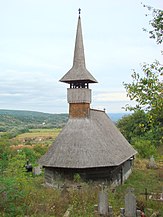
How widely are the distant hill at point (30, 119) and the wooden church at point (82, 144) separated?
82.5 m

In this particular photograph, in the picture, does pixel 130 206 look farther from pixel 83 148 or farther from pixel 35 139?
pixel 35 139

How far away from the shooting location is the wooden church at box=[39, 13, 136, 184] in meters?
16.0

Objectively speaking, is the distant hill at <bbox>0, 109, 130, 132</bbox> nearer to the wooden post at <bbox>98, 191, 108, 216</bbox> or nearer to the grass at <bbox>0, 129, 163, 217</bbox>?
the grass at <bbox>0, 129, 163, 217</bbox>

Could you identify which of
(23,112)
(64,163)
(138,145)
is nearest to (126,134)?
(138,145)

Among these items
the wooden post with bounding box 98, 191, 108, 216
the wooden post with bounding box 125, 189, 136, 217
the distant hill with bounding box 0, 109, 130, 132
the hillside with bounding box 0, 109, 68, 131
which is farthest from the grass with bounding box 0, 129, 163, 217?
the hillside with bounding box 0, 109, 68, 131

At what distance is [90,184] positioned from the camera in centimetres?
1584

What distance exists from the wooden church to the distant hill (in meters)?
82.5

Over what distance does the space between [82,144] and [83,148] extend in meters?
0.32

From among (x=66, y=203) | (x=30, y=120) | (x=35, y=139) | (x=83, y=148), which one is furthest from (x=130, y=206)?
(x=30, y=120)

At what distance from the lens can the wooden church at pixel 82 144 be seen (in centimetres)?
1602

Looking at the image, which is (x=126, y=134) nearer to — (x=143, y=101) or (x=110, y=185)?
(x=110, y=185)

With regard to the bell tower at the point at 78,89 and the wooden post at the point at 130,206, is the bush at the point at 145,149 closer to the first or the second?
A: the bell tower at the point at 78,89

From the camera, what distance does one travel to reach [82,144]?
660 inches

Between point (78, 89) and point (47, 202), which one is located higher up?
point (78, 89)
